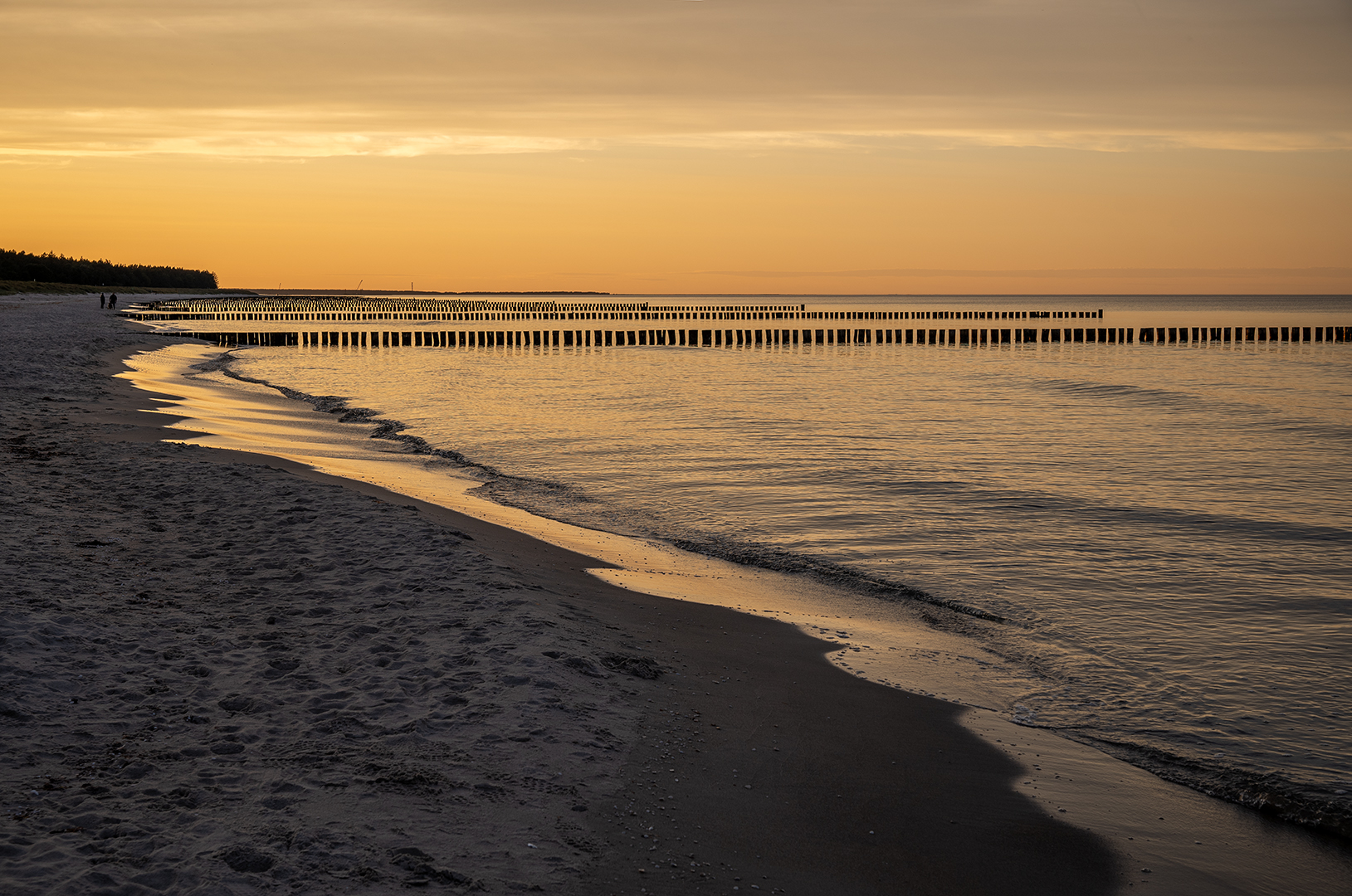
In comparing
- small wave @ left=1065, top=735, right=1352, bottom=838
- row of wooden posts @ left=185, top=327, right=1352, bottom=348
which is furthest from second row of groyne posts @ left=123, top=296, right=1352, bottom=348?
small wave @ left=1065, top=735, right=1352, bottom=838

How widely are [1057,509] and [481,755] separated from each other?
1064 cm

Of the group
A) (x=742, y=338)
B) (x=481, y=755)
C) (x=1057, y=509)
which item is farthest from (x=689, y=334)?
(x=481, y=755)

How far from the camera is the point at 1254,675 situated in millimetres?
7160

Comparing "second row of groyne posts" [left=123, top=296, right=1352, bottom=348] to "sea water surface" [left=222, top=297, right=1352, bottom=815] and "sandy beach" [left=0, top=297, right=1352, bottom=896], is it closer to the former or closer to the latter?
"sea water surface" [left=222, top=297, right=1352, bottom=815]

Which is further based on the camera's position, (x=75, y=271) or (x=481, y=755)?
(x=75, y=271)

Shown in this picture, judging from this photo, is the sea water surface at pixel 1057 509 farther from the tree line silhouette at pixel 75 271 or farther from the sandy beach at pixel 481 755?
the tree line silhouette at pixel 75 271

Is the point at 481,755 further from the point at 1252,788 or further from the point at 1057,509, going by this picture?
the point at 1057,509

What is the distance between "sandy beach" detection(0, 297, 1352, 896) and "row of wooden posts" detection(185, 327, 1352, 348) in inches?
2140

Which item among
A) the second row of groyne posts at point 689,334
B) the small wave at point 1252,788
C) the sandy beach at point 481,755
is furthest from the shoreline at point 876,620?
the second row of groyne posts at point 689,334

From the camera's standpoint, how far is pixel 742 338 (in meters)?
73.9

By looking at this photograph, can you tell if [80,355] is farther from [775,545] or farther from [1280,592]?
[1280,592]

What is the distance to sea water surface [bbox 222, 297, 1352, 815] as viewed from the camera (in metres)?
6.66

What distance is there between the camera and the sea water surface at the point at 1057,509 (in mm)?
6656

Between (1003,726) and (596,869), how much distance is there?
3249 millimetres
